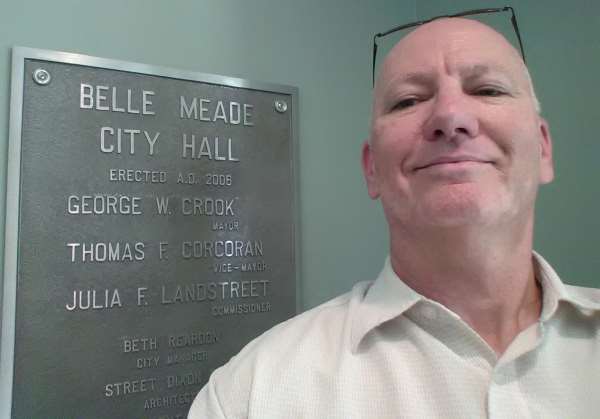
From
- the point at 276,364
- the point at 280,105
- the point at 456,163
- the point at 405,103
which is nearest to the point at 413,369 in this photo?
the point at 276,364

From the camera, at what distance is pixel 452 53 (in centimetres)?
81

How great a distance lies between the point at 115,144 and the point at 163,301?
393 mm

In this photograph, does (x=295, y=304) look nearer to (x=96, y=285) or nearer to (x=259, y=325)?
(x=259, y=325)

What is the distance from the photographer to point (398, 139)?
2.61 ft

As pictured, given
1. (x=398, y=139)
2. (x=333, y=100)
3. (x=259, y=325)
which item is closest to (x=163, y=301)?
(x=259, y=325)

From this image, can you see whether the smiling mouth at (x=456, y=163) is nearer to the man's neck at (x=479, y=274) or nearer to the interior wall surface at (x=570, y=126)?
the man's neck at (x=479, y=274)

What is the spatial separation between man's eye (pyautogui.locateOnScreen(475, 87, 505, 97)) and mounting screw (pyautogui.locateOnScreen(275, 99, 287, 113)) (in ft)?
1.97

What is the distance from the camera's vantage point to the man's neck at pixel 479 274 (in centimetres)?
77

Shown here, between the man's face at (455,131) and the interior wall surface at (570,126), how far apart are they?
44 centimetres

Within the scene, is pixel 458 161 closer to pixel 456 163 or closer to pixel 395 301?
pixel 456 163

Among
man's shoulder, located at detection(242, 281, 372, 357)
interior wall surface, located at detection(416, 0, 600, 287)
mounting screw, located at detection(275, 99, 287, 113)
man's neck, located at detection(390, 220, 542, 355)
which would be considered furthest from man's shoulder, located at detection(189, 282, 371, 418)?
interior wall surface, located at detection(416, 0, 600, 287)

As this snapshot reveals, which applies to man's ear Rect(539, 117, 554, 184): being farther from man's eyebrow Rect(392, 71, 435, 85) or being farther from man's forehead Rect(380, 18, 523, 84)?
man's eyebrow Rect(392, 71, 435, 85)

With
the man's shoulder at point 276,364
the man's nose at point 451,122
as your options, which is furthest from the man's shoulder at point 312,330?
the man's nose at point 451,122

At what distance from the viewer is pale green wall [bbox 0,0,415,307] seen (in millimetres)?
1077
